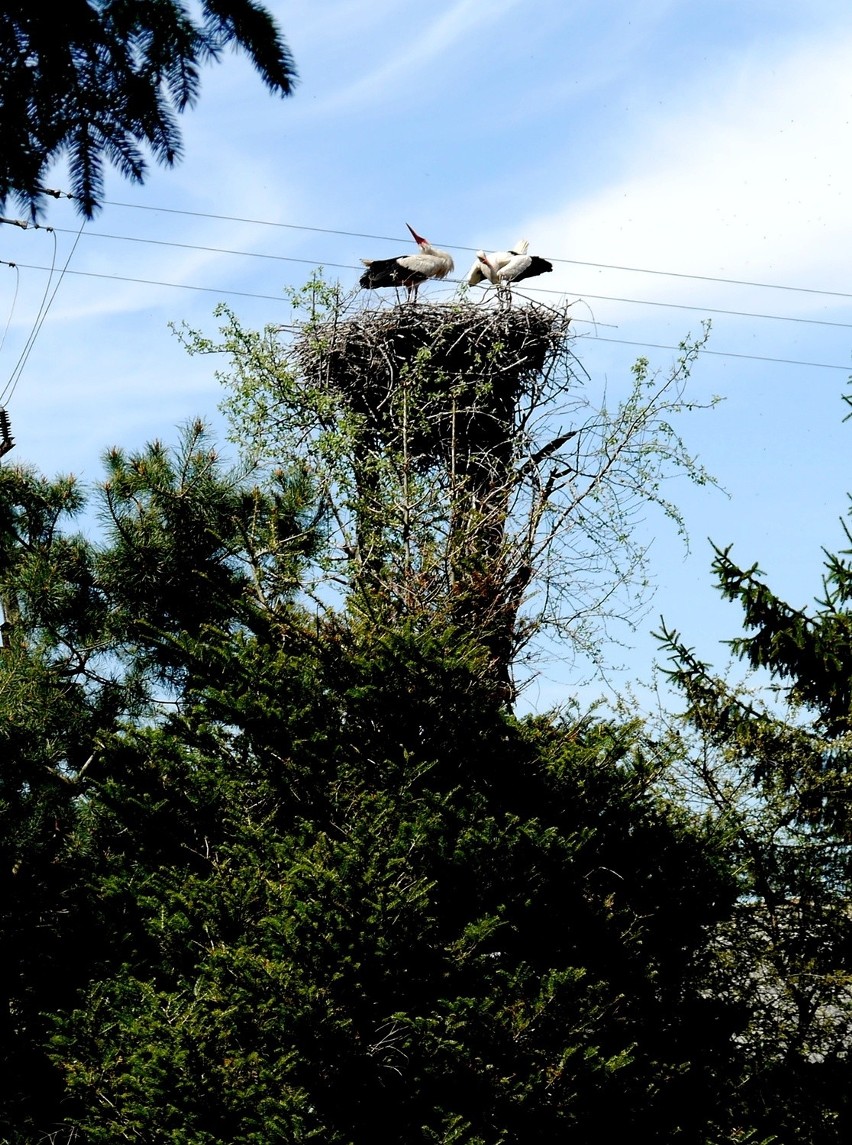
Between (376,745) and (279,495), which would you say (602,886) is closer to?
(376,745)

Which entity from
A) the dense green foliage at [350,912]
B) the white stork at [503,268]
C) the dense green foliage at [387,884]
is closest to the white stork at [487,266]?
the white stork at [503,268]

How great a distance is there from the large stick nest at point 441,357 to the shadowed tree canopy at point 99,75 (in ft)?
24.3

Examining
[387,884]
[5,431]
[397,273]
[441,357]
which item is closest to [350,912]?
[387,884]

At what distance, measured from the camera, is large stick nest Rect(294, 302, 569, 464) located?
11375 millimetres

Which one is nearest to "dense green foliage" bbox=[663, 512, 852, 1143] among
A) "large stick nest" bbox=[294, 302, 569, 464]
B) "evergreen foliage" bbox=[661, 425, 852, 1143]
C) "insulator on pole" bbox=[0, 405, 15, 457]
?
"evergreen foliage" bbox=[661, 425, 852, 1143]

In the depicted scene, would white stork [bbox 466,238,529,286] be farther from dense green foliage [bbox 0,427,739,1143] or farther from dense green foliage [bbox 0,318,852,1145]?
dense green foliage [bbox 0,427,739,1143]

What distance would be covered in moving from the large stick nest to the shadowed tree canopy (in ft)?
24.3

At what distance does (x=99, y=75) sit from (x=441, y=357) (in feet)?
26.4

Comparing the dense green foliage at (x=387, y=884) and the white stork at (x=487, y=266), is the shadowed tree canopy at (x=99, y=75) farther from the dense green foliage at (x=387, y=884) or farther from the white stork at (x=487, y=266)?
the white stork at (x=487, y=266)

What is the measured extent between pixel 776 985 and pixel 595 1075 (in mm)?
2610

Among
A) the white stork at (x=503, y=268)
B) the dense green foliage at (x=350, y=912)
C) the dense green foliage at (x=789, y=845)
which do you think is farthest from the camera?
the white stork at (x=503, y=268)

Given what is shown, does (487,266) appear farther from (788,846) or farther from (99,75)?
(99,75)

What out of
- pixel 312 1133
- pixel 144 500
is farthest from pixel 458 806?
pixel 144 500

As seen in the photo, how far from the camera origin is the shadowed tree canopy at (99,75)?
350 centimetres
